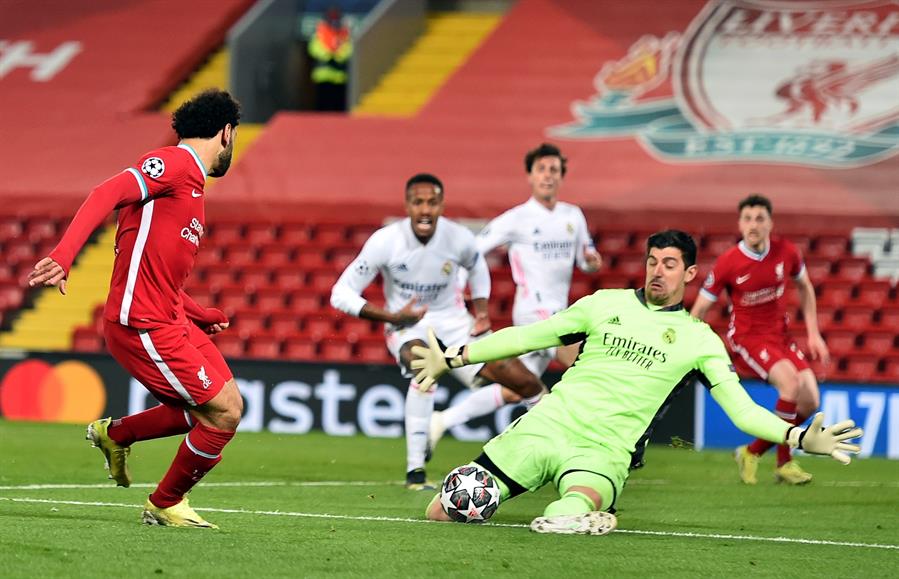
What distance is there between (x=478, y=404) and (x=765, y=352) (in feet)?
7.06

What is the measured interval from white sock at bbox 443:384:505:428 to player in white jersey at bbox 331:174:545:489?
0.92 feet

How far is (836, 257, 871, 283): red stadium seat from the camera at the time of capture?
1597 centimetres

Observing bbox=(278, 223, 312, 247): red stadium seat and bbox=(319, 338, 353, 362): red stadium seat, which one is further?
bbox=(278, 223, 312, 247): red stadium seat

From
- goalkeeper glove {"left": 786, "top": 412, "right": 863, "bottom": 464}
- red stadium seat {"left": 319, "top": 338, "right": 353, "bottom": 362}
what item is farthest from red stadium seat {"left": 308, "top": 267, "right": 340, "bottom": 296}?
goalkeeper glove {"left": 786, "top": 412, "right": 863, "bottom": 464}

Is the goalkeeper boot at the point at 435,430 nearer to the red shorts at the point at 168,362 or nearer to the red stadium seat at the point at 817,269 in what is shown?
the red shorts at the point at 168,362

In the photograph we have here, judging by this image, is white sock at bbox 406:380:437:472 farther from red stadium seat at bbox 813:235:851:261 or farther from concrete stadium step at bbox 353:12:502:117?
concrete stadium step at bbox 353:12:502:117

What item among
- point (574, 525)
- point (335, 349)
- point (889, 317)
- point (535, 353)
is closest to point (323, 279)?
point (335, 349)

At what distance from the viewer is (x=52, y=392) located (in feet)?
48.9

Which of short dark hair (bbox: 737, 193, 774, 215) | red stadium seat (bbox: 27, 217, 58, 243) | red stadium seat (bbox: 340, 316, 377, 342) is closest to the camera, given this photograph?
short dark hair (bbox: 737, 193, 774, 215)

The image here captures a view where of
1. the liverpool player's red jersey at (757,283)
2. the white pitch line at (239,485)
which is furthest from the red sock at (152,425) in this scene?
the liverpool player's red jersey at (757,283)

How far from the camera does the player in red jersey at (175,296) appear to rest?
620 centimetres

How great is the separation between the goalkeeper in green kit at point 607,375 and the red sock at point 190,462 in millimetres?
973

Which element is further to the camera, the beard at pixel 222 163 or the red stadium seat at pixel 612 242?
the red stadium seat at pixel 612 242

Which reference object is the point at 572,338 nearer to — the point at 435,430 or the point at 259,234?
the point at 435,430
